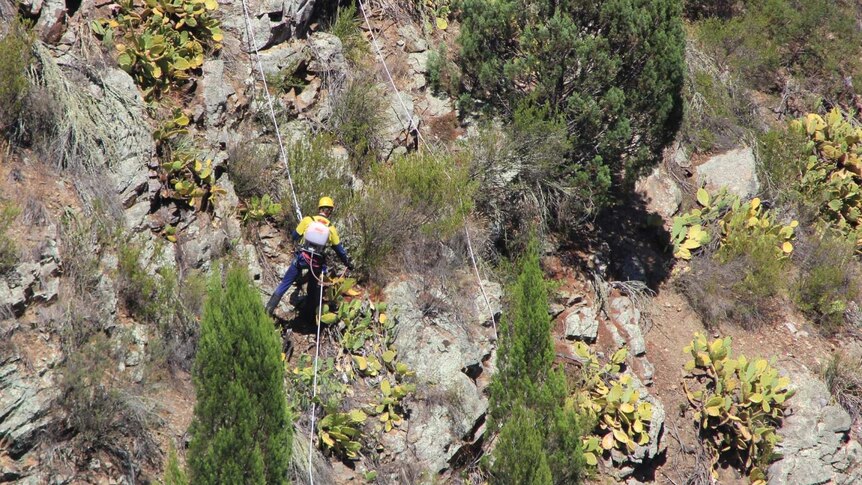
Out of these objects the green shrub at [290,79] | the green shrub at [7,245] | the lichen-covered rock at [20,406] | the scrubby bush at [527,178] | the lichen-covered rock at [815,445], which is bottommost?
the lichen-covered rock at [815,445]

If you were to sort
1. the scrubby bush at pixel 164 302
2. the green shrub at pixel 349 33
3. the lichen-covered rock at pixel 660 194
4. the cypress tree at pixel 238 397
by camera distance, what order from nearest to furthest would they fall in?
the cypress tree at pixel 238 397
the scrubby bush at pixel 164 302
the green shrub at pixel 349 33
the lichen-covered rock at pixel 660 194

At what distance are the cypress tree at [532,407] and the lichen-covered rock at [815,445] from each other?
8.94ft

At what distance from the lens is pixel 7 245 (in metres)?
7.52

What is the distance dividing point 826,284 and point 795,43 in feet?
16.0

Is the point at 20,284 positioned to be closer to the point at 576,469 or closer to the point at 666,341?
the point at 576,469

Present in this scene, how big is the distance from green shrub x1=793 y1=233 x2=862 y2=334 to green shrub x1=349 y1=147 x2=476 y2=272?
4.86 metres

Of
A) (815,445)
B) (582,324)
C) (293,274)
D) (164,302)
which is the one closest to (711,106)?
(582,324)

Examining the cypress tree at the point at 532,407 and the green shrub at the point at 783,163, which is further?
the green shrub at the point at 783,163

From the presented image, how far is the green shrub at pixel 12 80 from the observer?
333 inches

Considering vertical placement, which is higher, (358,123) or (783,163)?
(358,123)

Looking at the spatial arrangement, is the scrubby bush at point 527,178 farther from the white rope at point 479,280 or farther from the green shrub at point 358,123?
the green shrub at point 358,123

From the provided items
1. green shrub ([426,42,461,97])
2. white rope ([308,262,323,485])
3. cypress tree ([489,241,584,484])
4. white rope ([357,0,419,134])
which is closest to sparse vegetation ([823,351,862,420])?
cypress tree ([489,241,584,484])

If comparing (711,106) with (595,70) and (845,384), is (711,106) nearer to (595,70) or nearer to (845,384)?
(595,70)

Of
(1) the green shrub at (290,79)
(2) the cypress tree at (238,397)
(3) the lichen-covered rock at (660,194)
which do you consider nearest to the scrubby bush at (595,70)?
(3) the lichen-covered rock at (660,194)
